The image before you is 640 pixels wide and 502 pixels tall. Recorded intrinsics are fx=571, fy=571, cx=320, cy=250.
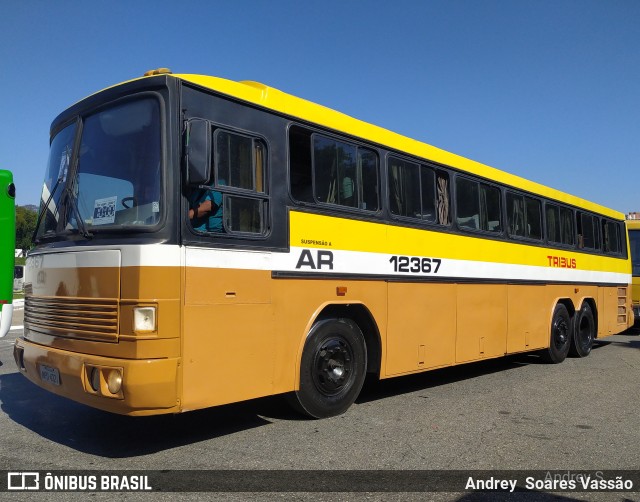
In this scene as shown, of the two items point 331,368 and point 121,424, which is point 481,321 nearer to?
point 331,368

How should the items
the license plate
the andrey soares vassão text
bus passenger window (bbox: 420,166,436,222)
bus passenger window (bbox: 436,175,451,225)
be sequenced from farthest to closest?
bus passenger window (bbox: 436,175,451,225) < bus passenger window (bbox: 420,166,436,222) < the license plate < the andrey soares vassão text

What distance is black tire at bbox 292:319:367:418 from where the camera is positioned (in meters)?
5.71

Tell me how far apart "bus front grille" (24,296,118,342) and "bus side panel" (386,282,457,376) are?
319 centimetres

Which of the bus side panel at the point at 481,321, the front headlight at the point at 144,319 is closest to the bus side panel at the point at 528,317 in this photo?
the bus side panel at the point at 481,321

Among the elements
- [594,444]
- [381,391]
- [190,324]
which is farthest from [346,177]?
[594,444]

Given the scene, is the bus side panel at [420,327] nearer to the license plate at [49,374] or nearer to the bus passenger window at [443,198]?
the bus passenger window at [443,198]

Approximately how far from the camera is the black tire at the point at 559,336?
10367mm

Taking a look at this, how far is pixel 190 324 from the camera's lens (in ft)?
15.0

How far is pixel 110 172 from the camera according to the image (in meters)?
4.89

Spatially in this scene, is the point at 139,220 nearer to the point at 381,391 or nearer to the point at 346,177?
the point at 346,177

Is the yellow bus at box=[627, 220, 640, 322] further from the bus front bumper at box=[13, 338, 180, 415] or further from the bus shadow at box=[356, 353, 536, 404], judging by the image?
the bus front bumper at box=[13, 338, 180, 415]

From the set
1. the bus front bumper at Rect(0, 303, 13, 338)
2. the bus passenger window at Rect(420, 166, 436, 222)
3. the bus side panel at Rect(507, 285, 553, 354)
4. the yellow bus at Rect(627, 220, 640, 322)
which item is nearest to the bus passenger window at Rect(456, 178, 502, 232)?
the bus passenger window at Rect(420, 166, 436, 222)

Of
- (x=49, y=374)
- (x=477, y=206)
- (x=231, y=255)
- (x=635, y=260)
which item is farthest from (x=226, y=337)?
(x=635, y=260)

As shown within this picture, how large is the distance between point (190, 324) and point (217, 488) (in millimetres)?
1253
